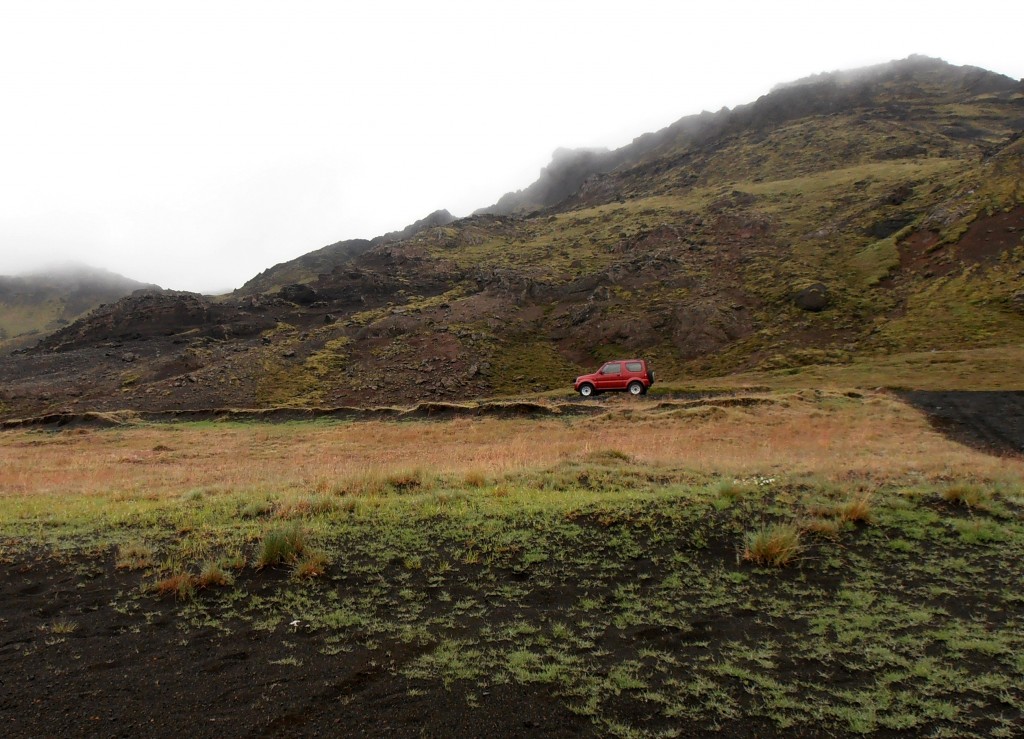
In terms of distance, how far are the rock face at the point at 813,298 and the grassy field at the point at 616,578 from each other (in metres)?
37.5

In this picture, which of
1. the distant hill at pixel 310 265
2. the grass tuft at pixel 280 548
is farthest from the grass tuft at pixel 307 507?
the distant hill at pixel 310 265

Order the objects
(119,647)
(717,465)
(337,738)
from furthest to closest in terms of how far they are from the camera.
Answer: (717,465) → (119,647) → (337,738)

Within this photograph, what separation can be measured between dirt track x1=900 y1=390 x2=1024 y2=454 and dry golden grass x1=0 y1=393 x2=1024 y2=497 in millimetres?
813

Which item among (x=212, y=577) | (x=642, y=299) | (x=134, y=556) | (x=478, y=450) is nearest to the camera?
(x=212, y=577)

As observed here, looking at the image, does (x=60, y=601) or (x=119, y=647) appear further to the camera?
(x=60, y=601)

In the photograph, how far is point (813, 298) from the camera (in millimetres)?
46438

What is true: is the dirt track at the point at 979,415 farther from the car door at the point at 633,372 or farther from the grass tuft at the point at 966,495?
the car door at the point at 633,372

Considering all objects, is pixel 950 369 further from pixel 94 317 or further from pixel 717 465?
pixel 94 317

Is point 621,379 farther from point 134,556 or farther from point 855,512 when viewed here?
point 134,556

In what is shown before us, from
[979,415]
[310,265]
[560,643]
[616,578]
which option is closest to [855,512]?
[616,578]

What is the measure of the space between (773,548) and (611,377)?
26818mm

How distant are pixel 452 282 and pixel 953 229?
5310 centimetres

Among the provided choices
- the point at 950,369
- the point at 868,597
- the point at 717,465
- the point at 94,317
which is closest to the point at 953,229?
the point at 950,369

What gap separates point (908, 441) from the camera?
56.4ft
